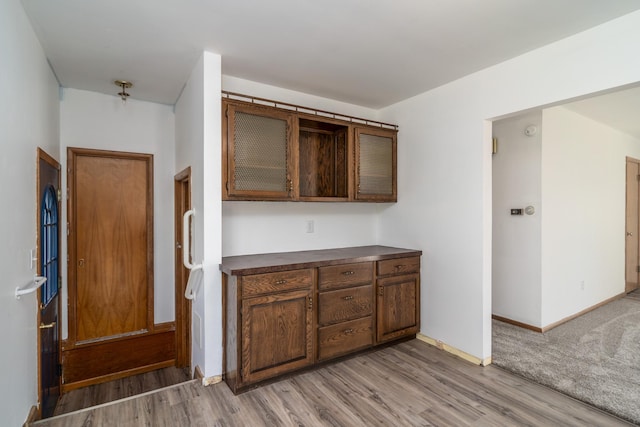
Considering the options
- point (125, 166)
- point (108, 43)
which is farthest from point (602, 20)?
point (125, 166)

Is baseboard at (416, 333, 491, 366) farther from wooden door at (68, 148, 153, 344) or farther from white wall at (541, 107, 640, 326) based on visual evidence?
wooden door at (68, 148, 153, 344)

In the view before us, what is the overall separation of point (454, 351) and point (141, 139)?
12.5 feet

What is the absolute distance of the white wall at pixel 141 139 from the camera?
3.12 meters

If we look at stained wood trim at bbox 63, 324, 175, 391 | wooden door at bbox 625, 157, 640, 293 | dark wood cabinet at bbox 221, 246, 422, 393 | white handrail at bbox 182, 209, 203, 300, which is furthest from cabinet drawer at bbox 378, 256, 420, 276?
wooden door at bbox 625, 157, 640, 293

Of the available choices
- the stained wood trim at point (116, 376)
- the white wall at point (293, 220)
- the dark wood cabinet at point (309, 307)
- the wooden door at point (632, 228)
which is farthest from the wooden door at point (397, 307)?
the wooden door at point (632, 228)

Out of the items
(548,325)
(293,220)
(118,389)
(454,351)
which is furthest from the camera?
(548,325)

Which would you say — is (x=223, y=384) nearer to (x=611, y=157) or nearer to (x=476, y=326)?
(x=476, y=326)

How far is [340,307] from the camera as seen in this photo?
280 centimetres

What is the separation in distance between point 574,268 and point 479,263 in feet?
6.84

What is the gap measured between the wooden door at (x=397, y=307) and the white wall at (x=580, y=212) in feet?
4.91

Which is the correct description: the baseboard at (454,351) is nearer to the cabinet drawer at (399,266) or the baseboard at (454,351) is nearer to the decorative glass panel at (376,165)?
the cabinet drawer at (399,266)

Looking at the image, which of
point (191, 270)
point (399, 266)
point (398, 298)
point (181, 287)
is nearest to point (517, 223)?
point (399, 266)

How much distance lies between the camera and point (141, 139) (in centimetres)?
344

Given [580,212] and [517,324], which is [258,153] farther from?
[580,212]
